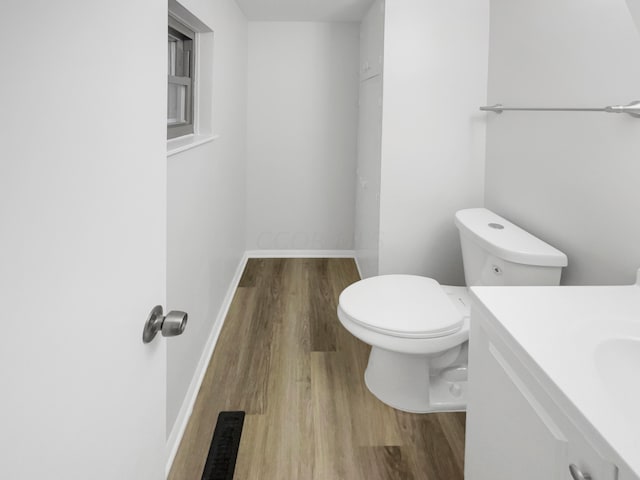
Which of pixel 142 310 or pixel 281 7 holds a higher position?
pixel 281 7

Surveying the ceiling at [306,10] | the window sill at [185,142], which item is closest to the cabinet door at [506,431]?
the window sill at [185,142]

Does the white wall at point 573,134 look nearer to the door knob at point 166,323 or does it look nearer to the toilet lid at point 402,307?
the toilet lid at point 402,307

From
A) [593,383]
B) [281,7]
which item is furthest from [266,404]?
[281,7]

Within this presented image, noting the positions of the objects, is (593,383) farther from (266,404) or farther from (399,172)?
(399,172)

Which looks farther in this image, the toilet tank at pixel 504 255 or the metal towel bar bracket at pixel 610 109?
the toilet tank at pixel 504 255

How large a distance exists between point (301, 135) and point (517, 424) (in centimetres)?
362

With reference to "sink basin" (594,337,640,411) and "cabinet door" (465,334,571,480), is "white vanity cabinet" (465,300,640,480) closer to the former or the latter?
"cabinet door" (465,334,571,480)

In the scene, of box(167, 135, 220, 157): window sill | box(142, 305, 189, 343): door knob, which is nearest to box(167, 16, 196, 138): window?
box(167, 135, 220, 157): window sill

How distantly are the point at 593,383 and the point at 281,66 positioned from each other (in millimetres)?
3835

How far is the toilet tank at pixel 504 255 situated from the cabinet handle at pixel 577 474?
1.15m

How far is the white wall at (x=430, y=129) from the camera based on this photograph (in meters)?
2.70

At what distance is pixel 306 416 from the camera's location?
2.12 m

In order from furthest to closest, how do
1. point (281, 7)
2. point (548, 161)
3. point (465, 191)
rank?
point (281, 7) → point (465, 191) → point (548, 161)

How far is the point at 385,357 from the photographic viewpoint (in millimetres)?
2217
